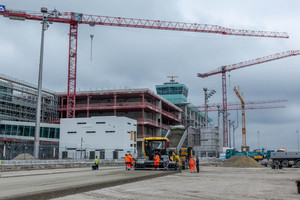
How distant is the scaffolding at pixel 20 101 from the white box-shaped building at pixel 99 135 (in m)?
11.0

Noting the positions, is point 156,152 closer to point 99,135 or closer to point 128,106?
point 99,135

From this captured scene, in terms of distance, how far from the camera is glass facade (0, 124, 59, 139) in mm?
59281

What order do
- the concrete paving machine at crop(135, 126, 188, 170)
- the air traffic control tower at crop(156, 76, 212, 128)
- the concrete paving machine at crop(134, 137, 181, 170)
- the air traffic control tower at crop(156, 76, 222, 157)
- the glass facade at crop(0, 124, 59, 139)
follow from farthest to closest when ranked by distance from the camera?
the air traffic control tower at crop(156, 76, 212, 128), the air traffic control tower at crop(156, 76, 222, 157), the glass facade at crop(0, 124, 59, 139), the concrete paving machine at crop(134, 137, 181, 170), the concrete paving machine at crop(135, 126, 188, 170)

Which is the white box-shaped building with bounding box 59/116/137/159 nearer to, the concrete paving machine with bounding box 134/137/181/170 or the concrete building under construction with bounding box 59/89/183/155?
the concrete building under construction with bounding box 59/89/183/155

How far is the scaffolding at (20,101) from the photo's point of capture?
63656 mm

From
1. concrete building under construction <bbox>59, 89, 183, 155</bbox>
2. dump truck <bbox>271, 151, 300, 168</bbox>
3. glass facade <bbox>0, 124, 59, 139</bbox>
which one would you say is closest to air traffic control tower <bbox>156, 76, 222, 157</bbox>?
concrete building under construction <bbox>59, 89, 183, 155</bbox>

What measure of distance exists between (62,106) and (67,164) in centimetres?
4199

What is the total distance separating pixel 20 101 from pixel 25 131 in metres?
7.59

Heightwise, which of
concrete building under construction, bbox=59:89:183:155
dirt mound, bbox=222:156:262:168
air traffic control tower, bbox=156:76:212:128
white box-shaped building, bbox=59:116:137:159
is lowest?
dirt mound, bbox=222:156:262:168

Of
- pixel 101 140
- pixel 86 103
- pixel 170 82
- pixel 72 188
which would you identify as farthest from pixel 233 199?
pixel 170 82

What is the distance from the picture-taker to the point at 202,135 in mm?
77188

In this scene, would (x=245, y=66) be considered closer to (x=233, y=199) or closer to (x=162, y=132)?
(x=162, y=132)

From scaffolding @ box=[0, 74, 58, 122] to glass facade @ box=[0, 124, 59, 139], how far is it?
4.81 metres

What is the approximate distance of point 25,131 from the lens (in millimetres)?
62531
